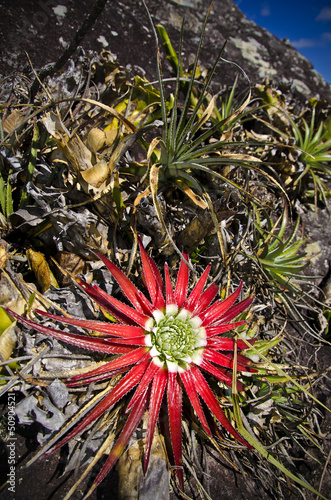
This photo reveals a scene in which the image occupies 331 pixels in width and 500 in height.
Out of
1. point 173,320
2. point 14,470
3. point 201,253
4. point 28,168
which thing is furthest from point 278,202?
point 14,470

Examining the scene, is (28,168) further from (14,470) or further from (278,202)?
(278,202)

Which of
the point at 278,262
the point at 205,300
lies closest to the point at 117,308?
the point at 205,300

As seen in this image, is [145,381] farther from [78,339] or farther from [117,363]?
[78,339]

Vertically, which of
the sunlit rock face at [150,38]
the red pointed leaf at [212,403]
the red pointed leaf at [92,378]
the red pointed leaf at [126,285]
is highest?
the sunlit rock face at [150,38]

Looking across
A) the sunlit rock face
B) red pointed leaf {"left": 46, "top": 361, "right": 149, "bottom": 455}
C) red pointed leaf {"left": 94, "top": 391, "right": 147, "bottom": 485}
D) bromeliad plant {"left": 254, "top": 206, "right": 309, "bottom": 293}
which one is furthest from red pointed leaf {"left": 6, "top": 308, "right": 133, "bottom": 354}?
the sunlit rock face

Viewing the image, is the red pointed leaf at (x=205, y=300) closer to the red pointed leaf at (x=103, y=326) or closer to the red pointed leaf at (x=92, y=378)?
the red pointed leaf at (x=103, y=326)

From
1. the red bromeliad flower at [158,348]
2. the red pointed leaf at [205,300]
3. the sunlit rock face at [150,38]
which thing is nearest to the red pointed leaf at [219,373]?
the red bromeliad flower at [158,348]

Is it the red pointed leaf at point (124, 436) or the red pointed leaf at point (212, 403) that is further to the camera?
the red pointed leaf at point (212, 403)
